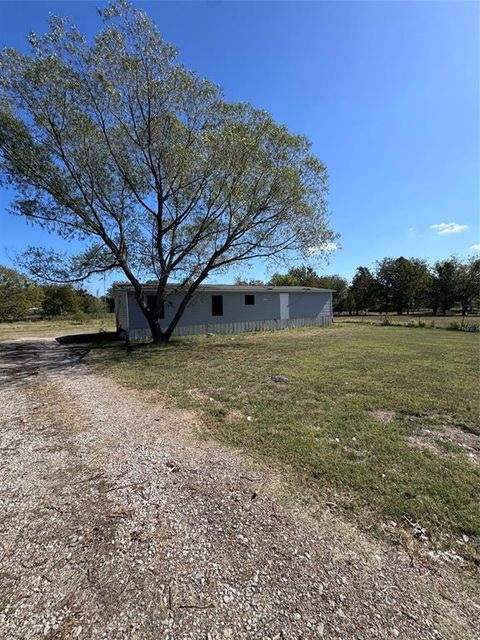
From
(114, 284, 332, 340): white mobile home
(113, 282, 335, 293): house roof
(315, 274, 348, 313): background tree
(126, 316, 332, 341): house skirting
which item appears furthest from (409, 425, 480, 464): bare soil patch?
(315, 274, 348, 313): background tree

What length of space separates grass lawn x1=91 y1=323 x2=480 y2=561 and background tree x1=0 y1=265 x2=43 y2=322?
111 ft

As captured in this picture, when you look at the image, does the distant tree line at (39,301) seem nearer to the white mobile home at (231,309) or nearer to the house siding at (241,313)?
the white mobile home at (231,309)

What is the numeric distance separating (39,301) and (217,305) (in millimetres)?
33349

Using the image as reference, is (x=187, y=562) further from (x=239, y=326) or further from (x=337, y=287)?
(x=337, y=287)

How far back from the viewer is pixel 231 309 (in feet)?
56.2

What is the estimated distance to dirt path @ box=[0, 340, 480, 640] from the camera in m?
1.52

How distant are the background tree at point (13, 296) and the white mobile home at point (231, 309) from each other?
24.4 metres

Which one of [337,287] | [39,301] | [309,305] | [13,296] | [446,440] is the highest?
[337,287]

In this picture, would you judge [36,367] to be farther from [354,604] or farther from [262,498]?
[354,604]

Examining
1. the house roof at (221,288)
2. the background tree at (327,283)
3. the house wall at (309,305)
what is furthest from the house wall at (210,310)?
the background tree at (327,283)

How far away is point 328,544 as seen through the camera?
2.03 meters

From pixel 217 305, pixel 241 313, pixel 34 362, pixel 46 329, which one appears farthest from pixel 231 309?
pixel 46 329

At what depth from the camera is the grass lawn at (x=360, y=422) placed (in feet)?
8.02

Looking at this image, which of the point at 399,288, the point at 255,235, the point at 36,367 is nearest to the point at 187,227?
the point at 255,235
